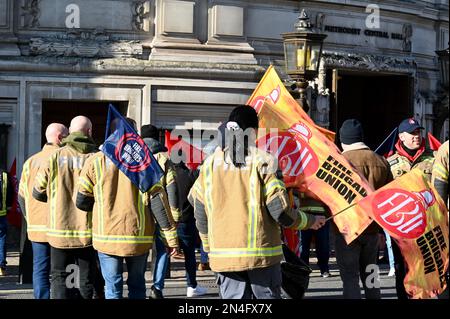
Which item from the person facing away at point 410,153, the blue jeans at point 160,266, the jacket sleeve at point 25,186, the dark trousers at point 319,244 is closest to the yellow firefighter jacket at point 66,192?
the jacket sleeve at point 25,186

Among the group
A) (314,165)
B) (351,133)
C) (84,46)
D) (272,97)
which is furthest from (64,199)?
(84,46)

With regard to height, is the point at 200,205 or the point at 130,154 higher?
the point at 130,154

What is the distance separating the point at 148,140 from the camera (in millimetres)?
10609

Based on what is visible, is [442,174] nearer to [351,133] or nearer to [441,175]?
[441,175]

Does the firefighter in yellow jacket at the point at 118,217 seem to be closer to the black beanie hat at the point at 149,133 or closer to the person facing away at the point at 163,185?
the person facing away at the point at 163,185

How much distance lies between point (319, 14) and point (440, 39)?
4.18 metres

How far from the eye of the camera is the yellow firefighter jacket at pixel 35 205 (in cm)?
1012

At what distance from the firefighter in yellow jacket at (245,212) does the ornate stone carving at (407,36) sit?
1481 cm

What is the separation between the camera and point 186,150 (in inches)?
527

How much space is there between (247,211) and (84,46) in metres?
11.0

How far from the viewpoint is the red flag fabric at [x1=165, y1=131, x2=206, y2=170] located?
1318 centimetres

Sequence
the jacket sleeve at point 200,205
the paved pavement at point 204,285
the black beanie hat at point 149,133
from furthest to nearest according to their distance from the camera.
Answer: the paved pavement at point 204,285
the black beanie hat at point 149,133
the jacket sleeve at point 200,205

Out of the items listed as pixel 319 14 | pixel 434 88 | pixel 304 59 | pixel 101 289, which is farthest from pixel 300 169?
pixel 434 88
